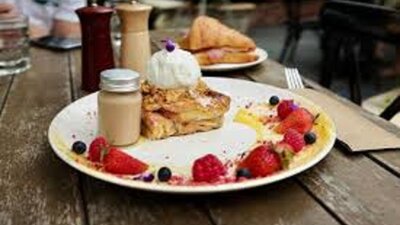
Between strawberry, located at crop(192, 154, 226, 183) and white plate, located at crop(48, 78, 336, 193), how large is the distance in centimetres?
4

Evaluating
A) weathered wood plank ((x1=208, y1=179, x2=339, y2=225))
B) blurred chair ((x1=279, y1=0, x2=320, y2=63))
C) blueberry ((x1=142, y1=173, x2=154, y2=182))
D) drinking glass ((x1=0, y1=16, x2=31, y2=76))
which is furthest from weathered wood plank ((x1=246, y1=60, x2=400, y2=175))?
blurred chair ((x1=279, y1=0, x2=320, y2=63))

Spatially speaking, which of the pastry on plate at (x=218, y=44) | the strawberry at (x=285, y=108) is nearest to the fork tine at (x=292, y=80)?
the pastry on plate at (x=218, y=44)

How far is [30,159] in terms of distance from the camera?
996mm

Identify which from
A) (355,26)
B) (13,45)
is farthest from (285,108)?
(355,26)

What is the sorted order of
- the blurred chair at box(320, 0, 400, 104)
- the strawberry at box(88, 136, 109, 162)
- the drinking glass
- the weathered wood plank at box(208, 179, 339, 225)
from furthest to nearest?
1. the blurred chair at box(320, 0, 400, 104)
2. the drinking glass
3. the strawberry at box(88, 136, 109, 162)
4. the weathered wood plank at box(208, 179, 339, 225)

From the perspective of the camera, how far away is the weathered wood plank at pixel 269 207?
781 millimetres

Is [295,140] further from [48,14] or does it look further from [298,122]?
[48,14]

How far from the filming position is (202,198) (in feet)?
2.78

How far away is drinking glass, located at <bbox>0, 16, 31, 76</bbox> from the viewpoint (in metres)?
1.61

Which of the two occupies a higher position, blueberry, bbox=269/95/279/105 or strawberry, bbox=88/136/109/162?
strawberry, bbox=88/136/109/162

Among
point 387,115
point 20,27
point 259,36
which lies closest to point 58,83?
point 20,27

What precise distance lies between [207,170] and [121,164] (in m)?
0.14

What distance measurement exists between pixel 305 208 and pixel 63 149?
0.44m

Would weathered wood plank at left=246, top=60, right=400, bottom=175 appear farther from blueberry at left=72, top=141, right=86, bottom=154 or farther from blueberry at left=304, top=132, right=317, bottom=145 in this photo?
blueberry at left=72, top=141, right=86, bottom=154
